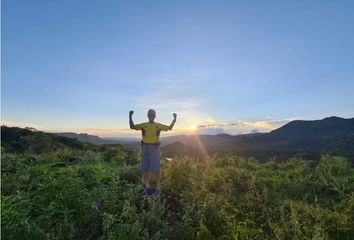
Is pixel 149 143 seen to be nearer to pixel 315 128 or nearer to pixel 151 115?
pixel 151 115

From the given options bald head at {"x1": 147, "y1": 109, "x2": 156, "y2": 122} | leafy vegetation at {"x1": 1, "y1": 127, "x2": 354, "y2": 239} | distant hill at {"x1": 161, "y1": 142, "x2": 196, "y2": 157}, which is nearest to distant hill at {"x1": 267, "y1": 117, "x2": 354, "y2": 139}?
distant hill at {"x1": 161, "y1": 142, "x2": 196, "y2": 157}

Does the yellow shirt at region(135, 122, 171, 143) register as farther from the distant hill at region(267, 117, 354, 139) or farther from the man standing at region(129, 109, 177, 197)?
the distant hill at region(267, 117, 354, 139)

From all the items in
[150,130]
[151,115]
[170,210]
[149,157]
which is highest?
[151,115]

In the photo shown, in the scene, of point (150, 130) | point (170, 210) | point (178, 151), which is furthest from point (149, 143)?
point (178, 151)

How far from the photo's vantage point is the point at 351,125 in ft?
330

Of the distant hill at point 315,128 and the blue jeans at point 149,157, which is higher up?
the distant hill at point 315,128

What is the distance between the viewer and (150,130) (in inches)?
394

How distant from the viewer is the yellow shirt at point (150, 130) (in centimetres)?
1001

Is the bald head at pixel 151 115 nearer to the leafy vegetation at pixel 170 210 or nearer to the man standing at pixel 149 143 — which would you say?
the man standing at pixel 149 143

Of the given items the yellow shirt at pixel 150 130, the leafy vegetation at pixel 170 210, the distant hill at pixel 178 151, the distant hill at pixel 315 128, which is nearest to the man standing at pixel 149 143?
the yellow shirt at pixel 150 130

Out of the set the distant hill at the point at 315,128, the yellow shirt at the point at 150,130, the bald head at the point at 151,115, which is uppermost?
the distant hill at the point at 315,128

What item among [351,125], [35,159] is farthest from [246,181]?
[351,125]

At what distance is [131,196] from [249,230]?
2.39 metres

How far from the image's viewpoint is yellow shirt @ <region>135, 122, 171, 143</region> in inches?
394
